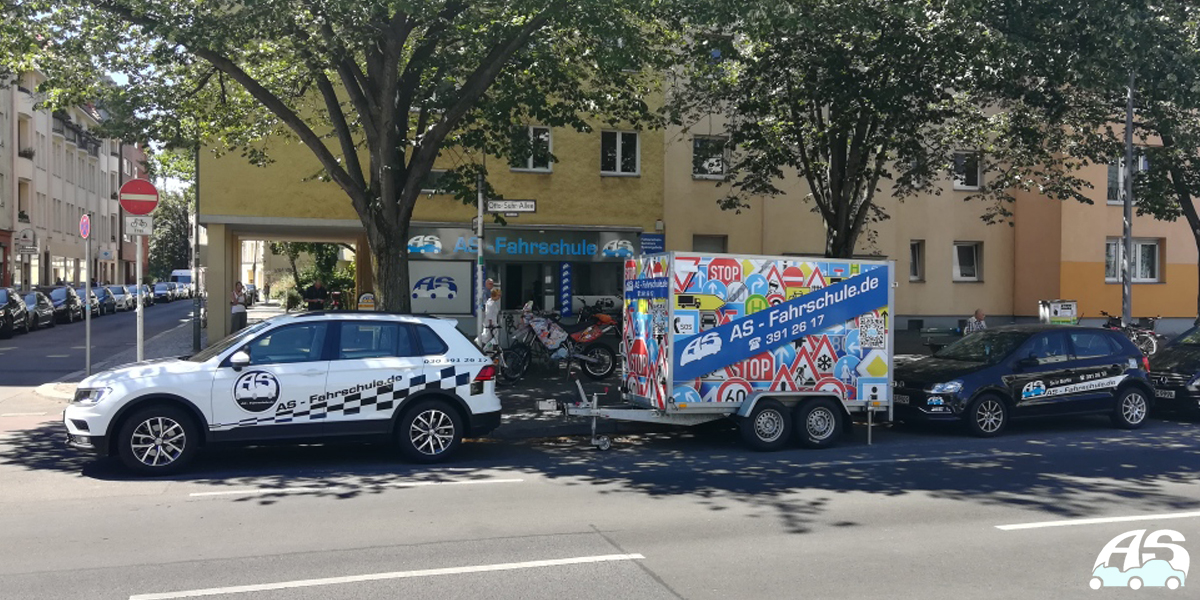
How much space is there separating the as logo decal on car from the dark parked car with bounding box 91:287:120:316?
36.8 meters

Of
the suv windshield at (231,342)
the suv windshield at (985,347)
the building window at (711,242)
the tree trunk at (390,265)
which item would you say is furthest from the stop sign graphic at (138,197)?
the building window at (711,242)

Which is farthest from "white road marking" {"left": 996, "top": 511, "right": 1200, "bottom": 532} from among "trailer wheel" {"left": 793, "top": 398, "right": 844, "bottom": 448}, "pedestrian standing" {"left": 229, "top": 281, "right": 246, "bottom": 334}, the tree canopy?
"pedestrian standing" {"left": 229, "top": 281, "right": 246, "bottom": 334}

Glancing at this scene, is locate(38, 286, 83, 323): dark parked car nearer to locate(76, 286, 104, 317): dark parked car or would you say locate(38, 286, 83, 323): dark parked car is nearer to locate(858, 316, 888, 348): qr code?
locate(76, 286, 104, 317): dark parked car

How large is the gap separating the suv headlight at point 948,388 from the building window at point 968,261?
1759 centimetres

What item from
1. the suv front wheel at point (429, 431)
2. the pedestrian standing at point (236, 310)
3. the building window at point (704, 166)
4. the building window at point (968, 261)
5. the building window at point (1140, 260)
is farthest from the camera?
the building window at point (1140, 260)

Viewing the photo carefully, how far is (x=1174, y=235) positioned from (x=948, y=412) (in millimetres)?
22298

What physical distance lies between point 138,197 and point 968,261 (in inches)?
923

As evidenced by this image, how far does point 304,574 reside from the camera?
6266 mm

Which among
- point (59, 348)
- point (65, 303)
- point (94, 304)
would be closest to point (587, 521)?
point (59, 348)

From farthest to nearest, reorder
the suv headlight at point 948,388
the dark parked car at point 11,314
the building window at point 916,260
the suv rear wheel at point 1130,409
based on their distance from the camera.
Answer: the building window at point 916,260 → the dark parked car at point 11,314 → the suv rear wheel at point 1130,409 → the suv headlight at point 948,388

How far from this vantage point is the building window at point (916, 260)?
28.6 metres

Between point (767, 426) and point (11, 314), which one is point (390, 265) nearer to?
point (767, 426)

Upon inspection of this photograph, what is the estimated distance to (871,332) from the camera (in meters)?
11.8

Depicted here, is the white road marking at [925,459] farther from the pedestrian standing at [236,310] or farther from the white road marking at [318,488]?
the pedestrian standing at [236,310]
